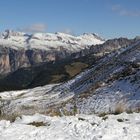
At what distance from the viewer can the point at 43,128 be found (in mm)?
16031

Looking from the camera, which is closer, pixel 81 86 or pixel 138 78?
pixel 138 78

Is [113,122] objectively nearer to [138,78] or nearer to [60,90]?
[138,78]

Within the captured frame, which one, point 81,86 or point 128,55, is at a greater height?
point 128,55

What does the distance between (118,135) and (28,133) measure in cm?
359

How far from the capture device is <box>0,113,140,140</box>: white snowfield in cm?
1456

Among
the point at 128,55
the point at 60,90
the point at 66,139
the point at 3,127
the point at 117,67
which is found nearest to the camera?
the point at 66,139

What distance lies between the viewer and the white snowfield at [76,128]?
14.6 m

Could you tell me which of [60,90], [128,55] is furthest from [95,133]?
[60,90]

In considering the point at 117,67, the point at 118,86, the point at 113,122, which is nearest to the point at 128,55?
the point at 117,67

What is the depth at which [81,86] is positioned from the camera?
64625mm

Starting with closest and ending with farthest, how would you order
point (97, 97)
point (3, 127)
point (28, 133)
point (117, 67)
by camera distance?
Result: 1. point (28, 133)
2. point (3, 127)
3. point (97, 97)
4. point (117, 67)

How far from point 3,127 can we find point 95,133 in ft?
13.5

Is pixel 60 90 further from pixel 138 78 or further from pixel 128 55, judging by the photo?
pixel 138 78

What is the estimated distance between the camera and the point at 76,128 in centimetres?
1572
